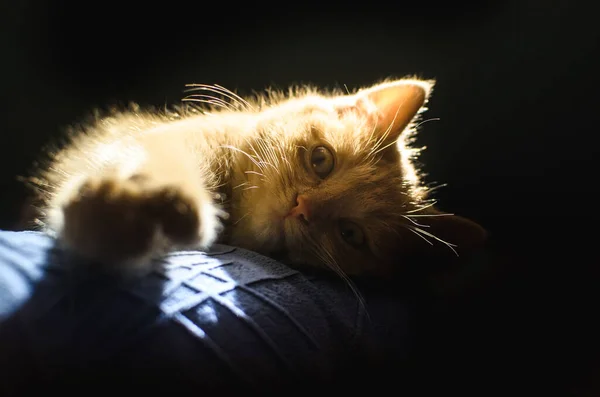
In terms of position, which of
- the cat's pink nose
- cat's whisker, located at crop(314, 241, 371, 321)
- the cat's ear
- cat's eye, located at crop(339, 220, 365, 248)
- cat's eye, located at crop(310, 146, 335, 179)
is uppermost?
the cat's ear

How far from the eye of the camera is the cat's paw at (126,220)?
699 millimetres

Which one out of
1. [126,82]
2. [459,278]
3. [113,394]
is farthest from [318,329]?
[126,82]

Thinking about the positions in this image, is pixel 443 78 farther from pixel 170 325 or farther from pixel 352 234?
pixel 170 325

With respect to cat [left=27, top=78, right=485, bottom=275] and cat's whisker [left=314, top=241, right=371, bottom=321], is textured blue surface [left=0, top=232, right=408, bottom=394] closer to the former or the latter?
cat's whisker [left=314, top=241, right=371, bottom=321]

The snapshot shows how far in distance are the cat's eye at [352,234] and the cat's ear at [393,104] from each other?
1.04 feet

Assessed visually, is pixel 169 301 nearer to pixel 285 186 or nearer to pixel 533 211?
pixel 285 186

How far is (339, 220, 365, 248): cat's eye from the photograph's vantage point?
1.40 metres

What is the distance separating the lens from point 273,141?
4.74ft

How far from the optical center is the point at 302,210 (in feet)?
4.31

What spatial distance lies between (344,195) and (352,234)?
0.43 ft

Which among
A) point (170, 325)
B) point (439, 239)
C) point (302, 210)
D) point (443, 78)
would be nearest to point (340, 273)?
point (302, 210)

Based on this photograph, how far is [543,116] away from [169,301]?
157 centimetres

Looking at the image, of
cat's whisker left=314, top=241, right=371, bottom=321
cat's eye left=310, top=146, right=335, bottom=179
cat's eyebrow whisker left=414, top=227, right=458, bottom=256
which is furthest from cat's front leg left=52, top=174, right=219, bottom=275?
cat's eyebrow whisker left=414, top=227, right=458, bottom=256

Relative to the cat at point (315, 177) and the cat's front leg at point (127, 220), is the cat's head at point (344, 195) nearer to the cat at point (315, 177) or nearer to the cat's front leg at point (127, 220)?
the cat at point (315, 177)
